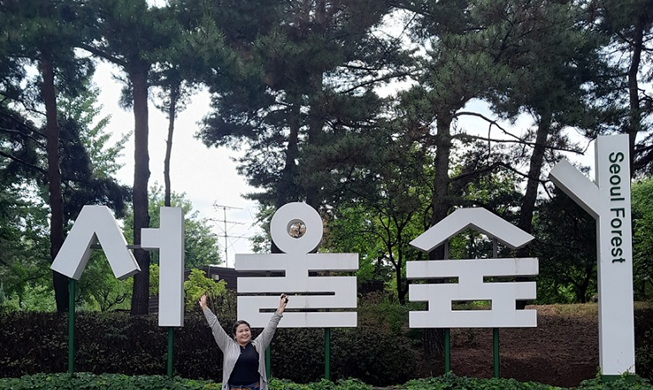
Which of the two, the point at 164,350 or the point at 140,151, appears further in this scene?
the point at 140,151

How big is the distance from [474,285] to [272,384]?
3315mm

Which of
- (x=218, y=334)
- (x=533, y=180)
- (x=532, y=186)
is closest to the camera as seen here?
(x=218, y=334)

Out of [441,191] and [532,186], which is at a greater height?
[532,186]

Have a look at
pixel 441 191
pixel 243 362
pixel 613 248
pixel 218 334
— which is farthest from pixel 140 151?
pixel 243 362

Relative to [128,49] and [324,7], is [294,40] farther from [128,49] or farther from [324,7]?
[128,49]

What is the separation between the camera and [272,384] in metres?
10.3

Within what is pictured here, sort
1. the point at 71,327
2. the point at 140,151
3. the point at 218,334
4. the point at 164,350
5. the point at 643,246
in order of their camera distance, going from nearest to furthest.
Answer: the point at 218,334 < the point at 71,327 < the point at 164,350 < the point at 140,151 < the point at 643,246

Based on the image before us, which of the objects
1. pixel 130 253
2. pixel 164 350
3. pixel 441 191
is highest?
pixel 441 191

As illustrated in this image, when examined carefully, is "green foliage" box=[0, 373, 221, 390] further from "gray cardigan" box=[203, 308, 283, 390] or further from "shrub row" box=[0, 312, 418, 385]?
"gray cardigan" box=[203, 308, 283, 390]

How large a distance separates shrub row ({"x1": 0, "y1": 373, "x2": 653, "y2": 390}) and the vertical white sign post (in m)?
0.44

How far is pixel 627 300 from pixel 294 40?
9944 mm

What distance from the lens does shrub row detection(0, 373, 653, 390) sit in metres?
9.80

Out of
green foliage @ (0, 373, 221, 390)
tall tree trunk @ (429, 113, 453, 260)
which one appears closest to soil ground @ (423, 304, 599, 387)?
tall tree trunk @ (429, 113, 453, 260)

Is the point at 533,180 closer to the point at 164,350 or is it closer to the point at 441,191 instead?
the point at 441,191
